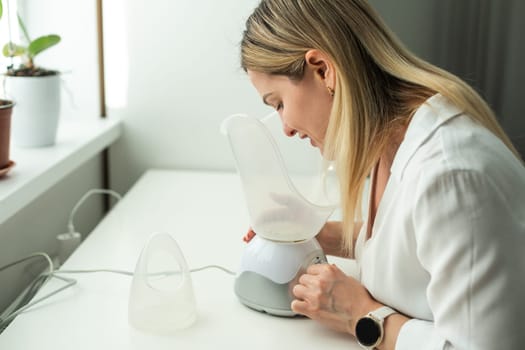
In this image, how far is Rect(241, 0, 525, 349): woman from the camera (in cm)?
81

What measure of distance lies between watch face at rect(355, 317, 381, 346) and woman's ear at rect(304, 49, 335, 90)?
0.34 metres

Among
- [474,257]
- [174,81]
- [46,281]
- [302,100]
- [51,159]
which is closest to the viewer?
[474,257]

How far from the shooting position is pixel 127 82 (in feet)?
6.26

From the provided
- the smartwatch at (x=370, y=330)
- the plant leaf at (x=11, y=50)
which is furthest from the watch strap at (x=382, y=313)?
the plant leaf at (x=11, y=50)

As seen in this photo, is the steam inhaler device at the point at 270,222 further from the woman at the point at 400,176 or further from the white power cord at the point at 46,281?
the white power cord at the point at 46,281

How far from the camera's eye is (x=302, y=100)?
1051 millimetres

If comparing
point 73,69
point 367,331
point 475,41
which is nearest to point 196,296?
point 367,331

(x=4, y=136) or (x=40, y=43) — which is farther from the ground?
(x=40, y=43)

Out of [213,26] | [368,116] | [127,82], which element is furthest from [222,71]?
[368,116]

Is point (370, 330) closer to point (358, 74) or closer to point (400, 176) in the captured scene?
point (400, 176)

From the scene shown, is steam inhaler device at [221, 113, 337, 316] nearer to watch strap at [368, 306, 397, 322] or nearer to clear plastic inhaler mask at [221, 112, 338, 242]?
clear plastic inhaler mask at [221, 112, 338, 242]

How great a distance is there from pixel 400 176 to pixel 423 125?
8 cm

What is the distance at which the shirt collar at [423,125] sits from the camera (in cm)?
91

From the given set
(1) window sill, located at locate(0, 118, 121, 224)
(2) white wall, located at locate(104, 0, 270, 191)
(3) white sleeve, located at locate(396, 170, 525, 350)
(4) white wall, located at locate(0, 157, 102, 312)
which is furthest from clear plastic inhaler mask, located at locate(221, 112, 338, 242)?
(2) white wall, located at locate(104, 0, 270, 191)
